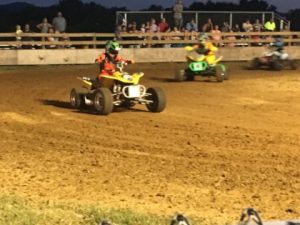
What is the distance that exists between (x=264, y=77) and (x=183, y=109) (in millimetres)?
7968

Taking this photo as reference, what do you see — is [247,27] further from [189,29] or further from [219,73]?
[219,73]

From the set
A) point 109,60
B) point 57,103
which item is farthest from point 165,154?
point 57,103

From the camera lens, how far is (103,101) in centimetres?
1277

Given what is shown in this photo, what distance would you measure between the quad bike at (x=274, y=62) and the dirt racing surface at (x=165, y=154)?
764 centimetres

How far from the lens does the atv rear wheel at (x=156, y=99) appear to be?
13.3 meters

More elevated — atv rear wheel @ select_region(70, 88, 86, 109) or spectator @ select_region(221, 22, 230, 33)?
spectator @ select_region(221, 22, 230, 33)

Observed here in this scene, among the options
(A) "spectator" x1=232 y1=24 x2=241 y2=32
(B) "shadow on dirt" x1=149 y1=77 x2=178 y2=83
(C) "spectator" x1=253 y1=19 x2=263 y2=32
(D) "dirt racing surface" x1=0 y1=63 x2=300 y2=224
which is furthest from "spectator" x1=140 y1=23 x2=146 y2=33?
(D) "dirt racing surface" x1=0 y1=63 x2=300 y2=224

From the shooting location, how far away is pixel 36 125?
39.3 feet

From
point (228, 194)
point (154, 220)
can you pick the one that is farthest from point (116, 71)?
point (154, 220)

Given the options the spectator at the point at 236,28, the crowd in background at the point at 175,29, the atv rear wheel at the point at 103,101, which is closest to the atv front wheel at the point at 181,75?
the atv rear wheel at the point at 103,101

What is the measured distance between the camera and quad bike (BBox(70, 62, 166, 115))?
12.9m

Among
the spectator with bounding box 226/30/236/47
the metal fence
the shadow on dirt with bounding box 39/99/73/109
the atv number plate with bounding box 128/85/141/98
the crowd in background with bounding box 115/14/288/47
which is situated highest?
the metal fence

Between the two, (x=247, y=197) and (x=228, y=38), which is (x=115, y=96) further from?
(x=228, y=38)

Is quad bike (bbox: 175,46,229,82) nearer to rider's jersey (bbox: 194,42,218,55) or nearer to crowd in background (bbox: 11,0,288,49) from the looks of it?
rider's jersey (bbox: 194,42,218,55)
